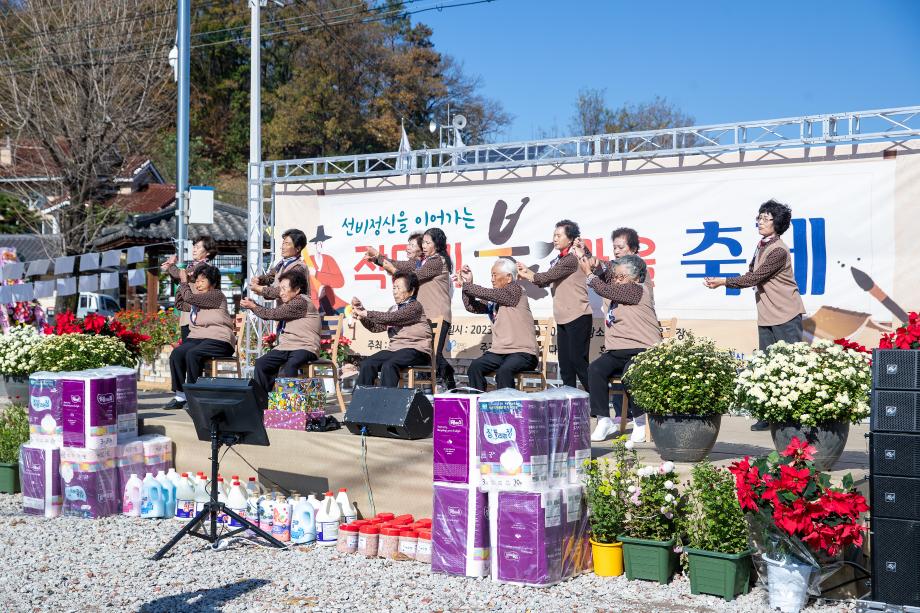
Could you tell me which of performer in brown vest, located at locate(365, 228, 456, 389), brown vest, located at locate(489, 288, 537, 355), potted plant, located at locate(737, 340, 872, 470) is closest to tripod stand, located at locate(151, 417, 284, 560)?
brown vest, located at locate(489, 288, 537, 355)

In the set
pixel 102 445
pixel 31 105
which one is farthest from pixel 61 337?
pixel 31 105

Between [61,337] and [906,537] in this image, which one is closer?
[906,537]

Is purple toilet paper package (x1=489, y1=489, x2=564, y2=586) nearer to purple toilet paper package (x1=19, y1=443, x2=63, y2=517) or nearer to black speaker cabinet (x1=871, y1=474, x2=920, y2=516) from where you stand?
black speaker cabinet (x1=871, y1=474, x2=920, y2=516)

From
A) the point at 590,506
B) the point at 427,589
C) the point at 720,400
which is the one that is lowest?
the point at 427,589

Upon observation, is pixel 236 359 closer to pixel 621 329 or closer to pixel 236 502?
pixel 236 502

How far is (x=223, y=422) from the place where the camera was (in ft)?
19.2

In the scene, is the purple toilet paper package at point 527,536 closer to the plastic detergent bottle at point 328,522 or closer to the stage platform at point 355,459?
the stage platform at point 355,459

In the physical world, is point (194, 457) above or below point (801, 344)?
below

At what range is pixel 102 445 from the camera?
6.70m

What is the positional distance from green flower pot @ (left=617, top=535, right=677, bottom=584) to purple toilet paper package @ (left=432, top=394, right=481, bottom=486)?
87 cm

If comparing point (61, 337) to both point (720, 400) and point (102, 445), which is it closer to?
point (102, 445)

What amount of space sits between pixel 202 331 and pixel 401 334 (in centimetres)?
181

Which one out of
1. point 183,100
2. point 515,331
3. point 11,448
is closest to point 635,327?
point 515,331

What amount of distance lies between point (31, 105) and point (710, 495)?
58.0 ft
